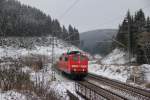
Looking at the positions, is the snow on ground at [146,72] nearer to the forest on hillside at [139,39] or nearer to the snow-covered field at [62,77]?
the snow-covered field at [62,77]

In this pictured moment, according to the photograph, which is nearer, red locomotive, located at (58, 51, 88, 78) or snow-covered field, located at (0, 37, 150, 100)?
snow-covered field, located at (0, 37, 150, 100)

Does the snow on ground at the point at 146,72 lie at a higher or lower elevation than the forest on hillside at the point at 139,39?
lower

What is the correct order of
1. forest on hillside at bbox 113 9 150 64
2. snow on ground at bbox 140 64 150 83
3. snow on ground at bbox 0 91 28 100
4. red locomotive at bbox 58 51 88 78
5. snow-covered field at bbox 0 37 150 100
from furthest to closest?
forest on hillside at bbox 113 9 150 64 → red locomotive at bbox 58 51 88 78 → snow on ground at bbox 140 64 150 83 → snow-covered field at bbox 0 37 150 100 → snow on ground at bbox 0 91 28 100

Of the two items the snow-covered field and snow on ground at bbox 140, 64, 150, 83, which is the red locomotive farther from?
snow on ground at bbox 140, 64, 150, 83

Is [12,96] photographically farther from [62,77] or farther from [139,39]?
[139,39]

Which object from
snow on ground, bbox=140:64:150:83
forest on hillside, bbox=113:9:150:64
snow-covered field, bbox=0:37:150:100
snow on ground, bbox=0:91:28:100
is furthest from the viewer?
forest on hillside, bbox=113:9:150:64

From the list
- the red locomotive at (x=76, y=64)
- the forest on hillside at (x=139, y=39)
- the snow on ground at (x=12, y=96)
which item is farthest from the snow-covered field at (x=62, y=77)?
the forest on hillside at (x=139, y=39)

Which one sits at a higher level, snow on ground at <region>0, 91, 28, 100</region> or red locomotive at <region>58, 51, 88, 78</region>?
red locomotive at <region>58, 51, 88, 78</region>

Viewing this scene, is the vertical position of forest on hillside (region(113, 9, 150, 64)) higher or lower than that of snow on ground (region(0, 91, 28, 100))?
higher

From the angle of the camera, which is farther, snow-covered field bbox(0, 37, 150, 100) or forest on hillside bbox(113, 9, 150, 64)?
forest on hillside bbox(113, 9, 150, 64)

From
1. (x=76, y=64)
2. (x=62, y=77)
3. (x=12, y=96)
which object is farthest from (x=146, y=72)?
(x=12, y=96)

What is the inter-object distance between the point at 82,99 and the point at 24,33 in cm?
11102

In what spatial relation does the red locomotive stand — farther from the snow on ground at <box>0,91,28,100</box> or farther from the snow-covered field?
the snow on ground at <box>0,91,28,100</box>

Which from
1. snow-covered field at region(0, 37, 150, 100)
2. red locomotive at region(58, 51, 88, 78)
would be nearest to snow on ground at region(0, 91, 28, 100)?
snow-covered field at region(0, 37, 150, 100)
